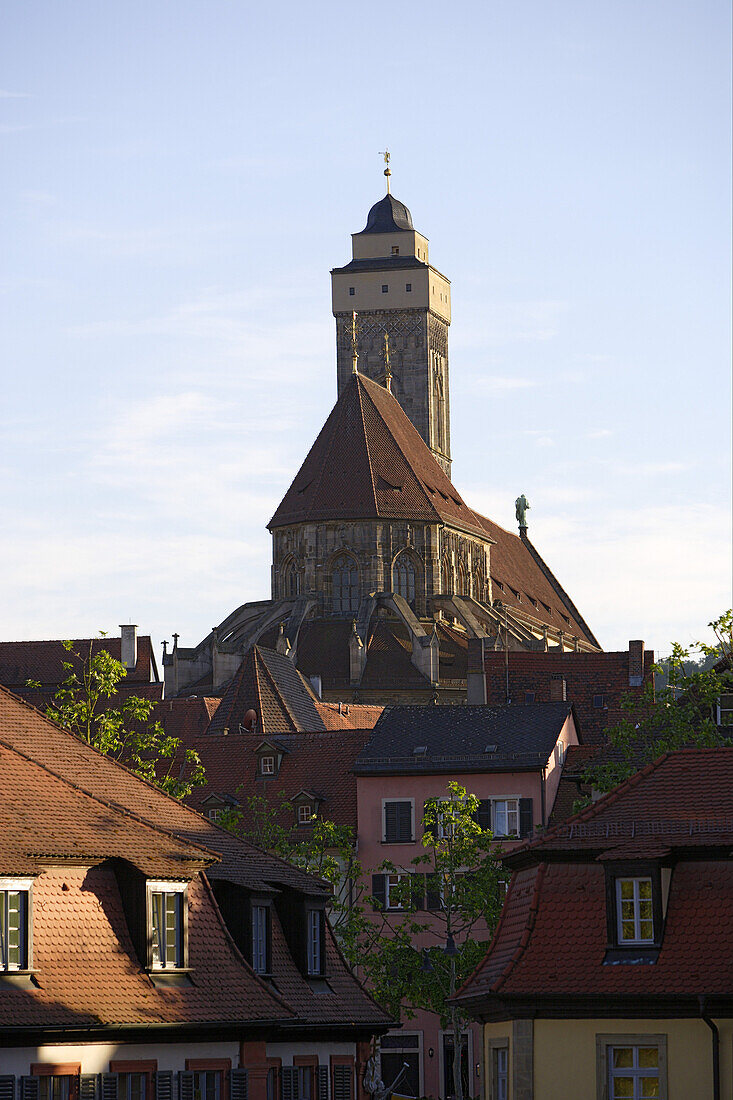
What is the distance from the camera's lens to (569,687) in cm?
9425

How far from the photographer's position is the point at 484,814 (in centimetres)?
6109

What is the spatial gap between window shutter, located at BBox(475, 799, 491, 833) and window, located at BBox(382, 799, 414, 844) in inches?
71.5

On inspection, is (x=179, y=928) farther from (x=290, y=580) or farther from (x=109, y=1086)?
(x=290, y=580)

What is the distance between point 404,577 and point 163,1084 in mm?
95550

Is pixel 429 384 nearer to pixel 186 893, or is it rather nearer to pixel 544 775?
pixel 544 775

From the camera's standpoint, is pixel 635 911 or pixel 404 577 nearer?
pixel 635 911

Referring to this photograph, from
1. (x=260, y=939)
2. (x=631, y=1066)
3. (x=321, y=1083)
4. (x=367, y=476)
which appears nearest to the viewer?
(x=631, y=1066)

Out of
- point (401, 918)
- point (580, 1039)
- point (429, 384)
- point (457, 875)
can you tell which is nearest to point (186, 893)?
point (580, 1039)

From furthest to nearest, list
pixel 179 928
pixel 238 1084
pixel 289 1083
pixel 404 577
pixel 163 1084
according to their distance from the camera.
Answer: pixel 404 577 → pixel 289 1083 → pixel 238 1084 → pixel 179 928 → pixel 163 1084

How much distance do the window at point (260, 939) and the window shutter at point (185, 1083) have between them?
3014 millimetres

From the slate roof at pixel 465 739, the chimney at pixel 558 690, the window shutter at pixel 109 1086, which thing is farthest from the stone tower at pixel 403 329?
the window shutter at pixel 109 1086

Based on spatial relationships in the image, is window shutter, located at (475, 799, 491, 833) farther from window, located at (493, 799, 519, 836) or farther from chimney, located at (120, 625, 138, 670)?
chimney, located at (120, 625, 138, 670)

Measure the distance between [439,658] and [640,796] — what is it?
8606cm

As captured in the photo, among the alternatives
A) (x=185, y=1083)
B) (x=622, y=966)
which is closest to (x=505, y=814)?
(x=622, y=966)
